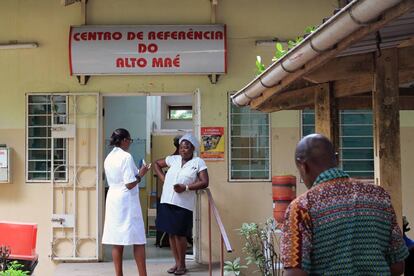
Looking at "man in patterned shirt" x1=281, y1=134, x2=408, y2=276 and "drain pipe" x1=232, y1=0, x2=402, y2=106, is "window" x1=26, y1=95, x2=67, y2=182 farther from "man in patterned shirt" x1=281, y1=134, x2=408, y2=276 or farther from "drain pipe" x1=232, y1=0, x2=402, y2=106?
"man in patterned shirt" x1=281, y1=134, x2=408, y2=276

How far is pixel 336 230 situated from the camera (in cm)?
172

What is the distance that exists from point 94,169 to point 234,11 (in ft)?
8.35

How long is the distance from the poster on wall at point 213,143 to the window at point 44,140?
5.56 feet

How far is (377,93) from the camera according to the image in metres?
2.72

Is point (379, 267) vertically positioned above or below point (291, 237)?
below

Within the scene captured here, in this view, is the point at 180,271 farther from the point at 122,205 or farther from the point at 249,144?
the point at 249,144

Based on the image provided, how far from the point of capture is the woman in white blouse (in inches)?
202

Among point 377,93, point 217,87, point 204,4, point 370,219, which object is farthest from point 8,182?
point 370,219

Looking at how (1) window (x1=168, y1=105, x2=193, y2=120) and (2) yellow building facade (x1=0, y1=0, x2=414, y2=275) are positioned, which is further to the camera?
(1) window (x1=168, y1=105, x2=193, y2=120)

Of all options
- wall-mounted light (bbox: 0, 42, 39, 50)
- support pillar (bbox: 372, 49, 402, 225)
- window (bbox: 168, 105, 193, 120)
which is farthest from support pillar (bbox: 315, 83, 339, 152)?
window (bbox: 168, 105, 193, 120)

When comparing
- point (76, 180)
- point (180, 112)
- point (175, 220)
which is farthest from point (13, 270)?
point (180, 112)

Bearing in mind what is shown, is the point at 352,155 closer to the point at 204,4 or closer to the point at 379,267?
the point at 204,4

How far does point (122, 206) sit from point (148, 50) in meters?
2.15

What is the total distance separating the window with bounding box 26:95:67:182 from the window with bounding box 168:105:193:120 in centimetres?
446
